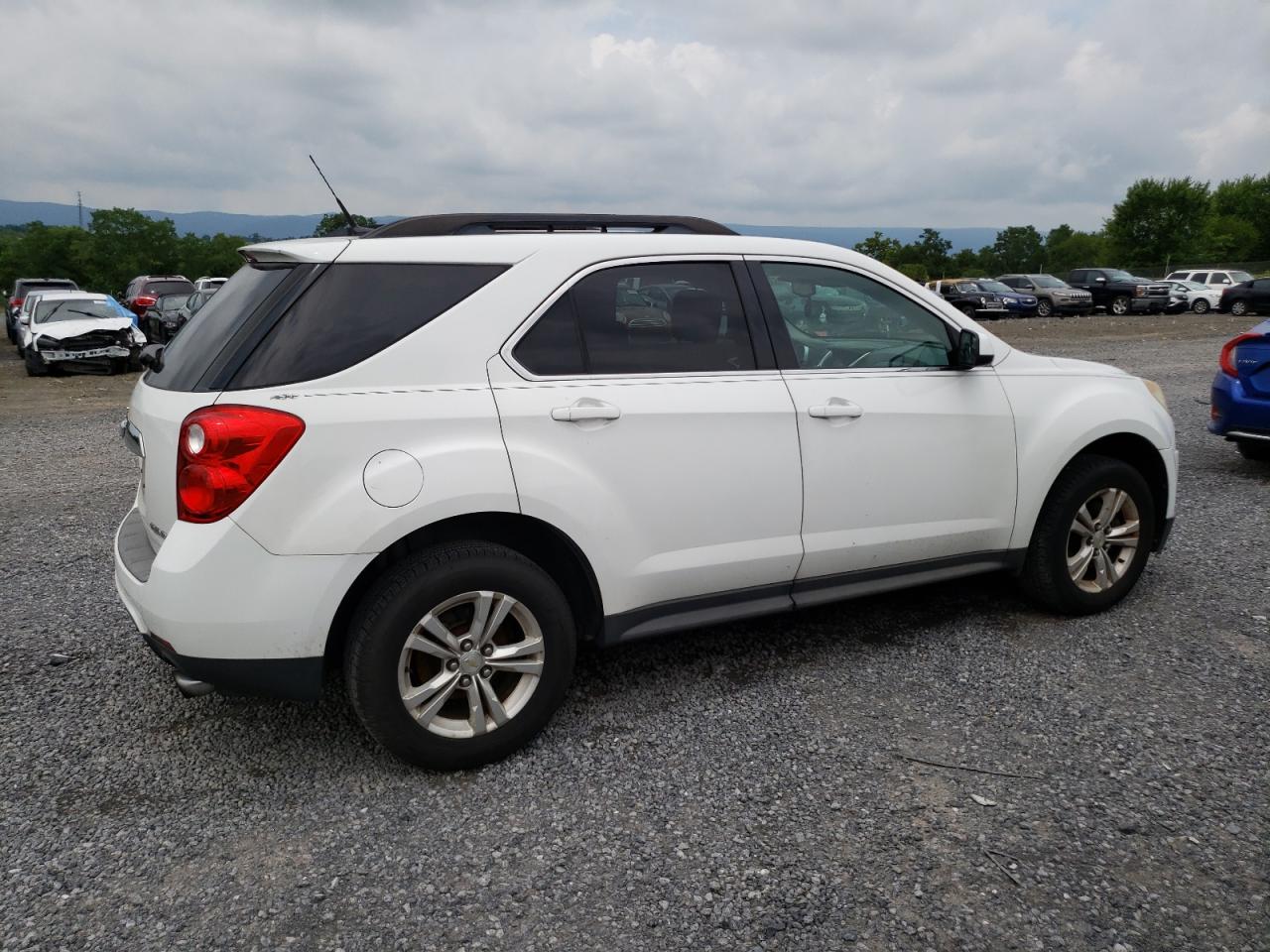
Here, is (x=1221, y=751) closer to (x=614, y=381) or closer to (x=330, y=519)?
(x=614, y=381)

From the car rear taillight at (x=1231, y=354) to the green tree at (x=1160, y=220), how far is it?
78.5 meters

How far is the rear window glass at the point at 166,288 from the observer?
26.1 m

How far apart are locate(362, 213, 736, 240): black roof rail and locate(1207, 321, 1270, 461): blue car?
5390 millimetres

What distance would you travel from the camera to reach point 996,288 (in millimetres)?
34000

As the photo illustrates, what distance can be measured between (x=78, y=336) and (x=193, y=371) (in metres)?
18.0

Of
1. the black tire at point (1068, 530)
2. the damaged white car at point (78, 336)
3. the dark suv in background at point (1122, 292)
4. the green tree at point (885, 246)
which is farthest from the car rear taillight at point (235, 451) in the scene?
the green tree at point (885, 246)

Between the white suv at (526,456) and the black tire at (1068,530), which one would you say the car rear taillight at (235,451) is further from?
the black tire at (1068,530)

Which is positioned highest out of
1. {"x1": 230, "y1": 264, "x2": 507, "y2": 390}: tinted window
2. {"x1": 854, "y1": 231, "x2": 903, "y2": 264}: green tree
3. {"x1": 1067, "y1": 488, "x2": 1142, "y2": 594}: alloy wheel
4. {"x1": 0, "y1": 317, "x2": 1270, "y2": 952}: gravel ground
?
{"x1": 854, "y1": 231, "x2": 903, "y2": 264}: green tree

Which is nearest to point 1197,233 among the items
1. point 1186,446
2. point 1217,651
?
point 1186,446

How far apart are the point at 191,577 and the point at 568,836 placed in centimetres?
136

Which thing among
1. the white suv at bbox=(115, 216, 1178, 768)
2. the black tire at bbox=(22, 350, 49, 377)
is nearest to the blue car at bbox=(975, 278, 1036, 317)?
the black tire at bbox=(22, 350, 49, 377)

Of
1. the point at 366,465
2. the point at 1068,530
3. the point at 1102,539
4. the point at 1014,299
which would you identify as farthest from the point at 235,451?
the point at 1014,299

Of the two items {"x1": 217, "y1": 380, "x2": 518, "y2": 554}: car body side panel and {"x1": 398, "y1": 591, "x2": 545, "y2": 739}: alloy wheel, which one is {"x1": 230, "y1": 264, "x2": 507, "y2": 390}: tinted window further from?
{"x1": 398, "y1": 591, "x2": 545, "y2": 739}: alloy wheel

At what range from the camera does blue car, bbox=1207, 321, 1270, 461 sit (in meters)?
7.34
